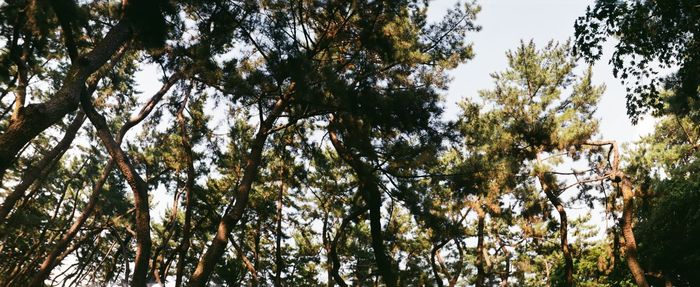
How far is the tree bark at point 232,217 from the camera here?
614cm

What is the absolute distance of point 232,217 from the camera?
6617 millimetres

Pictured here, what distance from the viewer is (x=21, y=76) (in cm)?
721

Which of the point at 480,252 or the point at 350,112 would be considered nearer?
the point at 350,112

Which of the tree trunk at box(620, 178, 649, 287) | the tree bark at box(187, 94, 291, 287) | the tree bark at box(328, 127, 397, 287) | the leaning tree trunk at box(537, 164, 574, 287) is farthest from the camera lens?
the leaning tree trunk at box(537, 164, 574, 287)

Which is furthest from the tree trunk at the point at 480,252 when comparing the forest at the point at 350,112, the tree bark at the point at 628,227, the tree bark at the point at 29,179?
the tree bark at the point at 29,179

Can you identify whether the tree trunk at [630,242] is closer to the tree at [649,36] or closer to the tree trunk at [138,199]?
the tree at [649,36]

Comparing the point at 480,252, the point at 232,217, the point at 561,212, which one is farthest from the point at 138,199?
the point at 561,212

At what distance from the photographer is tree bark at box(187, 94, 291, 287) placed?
6137 millimetres

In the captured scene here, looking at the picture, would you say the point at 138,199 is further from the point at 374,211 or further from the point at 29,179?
the point at 29,179

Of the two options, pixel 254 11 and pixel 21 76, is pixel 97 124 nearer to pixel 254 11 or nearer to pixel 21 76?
pixel 21 76

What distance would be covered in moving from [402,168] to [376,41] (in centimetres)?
256

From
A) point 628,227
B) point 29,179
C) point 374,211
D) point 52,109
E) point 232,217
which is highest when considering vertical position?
point 29,179

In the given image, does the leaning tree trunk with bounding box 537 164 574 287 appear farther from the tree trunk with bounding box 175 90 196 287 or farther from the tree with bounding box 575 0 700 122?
the tree trunk with bounding box 175 90 196 287

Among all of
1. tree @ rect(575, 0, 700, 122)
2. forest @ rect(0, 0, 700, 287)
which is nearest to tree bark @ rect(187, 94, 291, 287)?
forest @ rect(0, 0, 700, 287)
